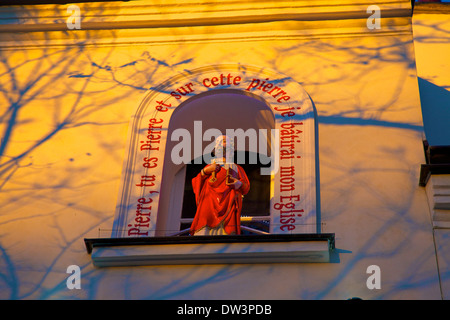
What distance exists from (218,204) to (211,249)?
692 mm

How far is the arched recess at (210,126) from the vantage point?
8.58 meters

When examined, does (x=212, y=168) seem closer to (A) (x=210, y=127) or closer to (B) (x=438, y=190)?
(A) (x=210, y=127)

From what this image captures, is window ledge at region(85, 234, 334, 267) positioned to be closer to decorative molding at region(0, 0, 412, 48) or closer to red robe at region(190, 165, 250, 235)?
red robe at region(190, 165, 250, 235)

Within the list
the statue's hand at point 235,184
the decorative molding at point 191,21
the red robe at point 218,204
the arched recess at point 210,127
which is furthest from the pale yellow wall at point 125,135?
the statue's hand at point 235,184

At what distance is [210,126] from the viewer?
33.7 feet

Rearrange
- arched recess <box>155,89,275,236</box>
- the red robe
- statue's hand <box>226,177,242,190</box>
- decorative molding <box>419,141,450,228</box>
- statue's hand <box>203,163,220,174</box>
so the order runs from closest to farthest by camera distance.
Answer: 1. decorative molding <box>419,141,450,228</box>
2. the red robe
3. statue's hand <box>226,177,242,190</box>
4. statue's hand <box>203,163,220,174</box>
5. arched recess <box>155,89,275,236</box>

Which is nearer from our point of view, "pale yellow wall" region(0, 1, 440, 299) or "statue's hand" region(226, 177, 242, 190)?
"pale yellow wall" region(0, 1, 440, 299)

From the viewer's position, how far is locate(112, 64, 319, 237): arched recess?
8578 millimetres

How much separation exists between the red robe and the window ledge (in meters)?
0.46

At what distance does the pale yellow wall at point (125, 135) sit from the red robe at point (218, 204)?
611mm

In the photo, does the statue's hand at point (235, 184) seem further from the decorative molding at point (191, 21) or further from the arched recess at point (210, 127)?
the decorative molding at point (191, 21)

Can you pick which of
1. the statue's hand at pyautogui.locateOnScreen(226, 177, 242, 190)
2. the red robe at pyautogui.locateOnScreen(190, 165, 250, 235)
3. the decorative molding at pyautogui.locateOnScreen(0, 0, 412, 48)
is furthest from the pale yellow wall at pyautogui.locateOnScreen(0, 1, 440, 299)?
the statue's hand at pyautogui.locateOnScreen(226, 177, 242, 190)

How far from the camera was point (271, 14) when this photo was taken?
9.80 meters
